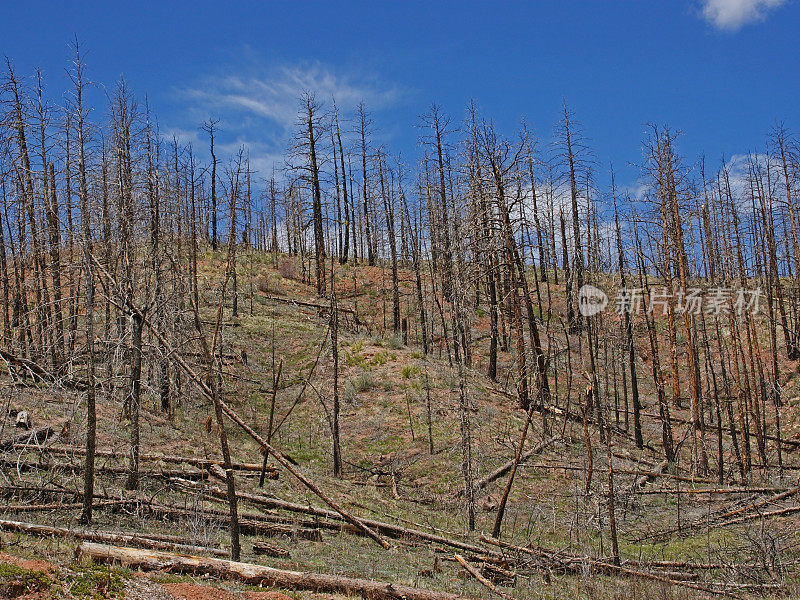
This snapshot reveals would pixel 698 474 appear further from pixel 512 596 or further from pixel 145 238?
pixel 145 238

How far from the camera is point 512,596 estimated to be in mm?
7766

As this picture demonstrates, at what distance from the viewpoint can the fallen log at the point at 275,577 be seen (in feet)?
20.5

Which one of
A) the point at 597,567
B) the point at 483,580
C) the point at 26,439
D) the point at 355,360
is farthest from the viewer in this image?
the point at 355,360

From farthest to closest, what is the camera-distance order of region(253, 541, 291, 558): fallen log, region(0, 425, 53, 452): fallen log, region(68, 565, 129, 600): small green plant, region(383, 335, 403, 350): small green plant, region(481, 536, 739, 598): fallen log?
region(383, 335, 403, 350): small green plant
region(0, 425, 53, 452): fallen log
region(481, 536, 739, 598): fallen log
region(253, 541, 291, 558): fallen log
region(68, 565, 129, 600): small green plant

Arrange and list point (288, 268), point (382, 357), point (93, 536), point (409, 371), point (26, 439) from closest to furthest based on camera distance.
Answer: point (93, 536) < point (26, 439) < point (409, 371) < point (382, 357) < point (288, 268)

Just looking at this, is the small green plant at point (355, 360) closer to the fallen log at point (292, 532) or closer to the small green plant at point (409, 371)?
the small green plant at point (409, 371)

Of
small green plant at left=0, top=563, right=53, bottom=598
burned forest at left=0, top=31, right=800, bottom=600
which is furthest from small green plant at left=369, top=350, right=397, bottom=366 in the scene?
small green plant at left=0, top=563, right=53, bottom=598

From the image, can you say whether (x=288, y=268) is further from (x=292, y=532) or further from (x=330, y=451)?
(x=292, y=532)

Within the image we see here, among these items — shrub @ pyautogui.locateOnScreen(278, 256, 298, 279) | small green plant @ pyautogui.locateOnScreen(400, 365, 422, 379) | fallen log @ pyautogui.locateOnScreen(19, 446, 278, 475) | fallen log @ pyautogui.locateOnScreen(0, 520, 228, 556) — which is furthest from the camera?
shrub @ pyautogui.locateOnScreen(278, 256, 298, 279)

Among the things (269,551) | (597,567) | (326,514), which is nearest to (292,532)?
(326,514)

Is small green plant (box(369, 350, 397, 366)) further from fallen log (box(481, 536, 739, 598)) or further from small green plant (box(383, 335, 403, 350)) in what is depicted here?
fallen log (box(481, 536, 739, 598))

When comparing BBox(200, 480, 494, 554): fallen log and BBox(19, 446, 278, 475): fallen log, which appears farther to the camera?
BBox(19, 446, 278, 475): fallen log

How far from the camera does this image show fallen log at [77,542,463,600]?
6254 mm

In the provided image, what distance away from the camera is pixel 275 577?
20.9ft
